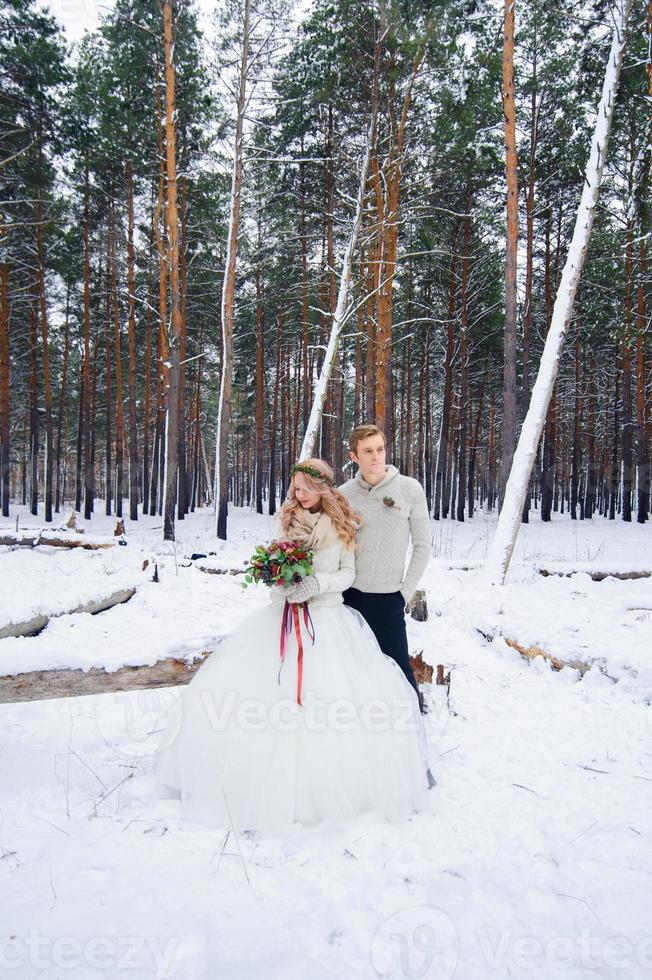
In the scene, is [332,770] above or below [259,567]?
below

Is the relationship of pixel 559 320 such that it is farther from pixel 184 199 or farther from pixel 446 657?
pixel 184 199

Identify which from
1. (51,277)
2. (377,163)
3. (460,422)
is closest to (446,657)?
(377,163)

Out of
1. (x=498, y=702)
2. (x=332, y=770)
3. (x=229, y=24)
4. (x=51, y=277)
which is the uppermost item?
(x=229, y=24)

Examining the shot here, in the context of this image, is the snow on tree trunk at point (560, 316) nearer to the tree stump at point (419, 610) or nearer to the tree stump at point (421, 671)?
the tree stump at point (419, 610)

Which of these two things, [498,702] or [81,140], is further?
[81,140]

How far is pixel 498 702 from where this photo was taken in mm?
4695

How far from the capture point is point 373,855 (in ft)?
8.68

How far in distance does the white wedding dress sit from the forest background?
28.1 ft

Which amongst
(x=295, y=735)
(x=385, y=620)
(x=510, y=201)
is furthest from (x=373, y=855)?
(x=510, y=201)

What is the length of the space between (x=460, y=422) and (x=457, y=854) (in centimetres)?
2256

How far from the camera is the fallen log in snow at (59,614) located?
5.35m

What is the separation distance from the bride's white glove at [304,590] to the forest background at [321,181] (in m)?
8.45

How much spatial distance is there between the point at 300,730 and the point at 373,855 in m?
0.72

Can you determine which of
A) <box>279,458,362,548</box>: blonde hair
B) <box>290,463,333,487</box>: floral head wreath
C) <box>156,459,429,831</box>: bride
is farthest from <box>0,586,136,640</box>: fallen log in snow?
<box>290,463,333,487</box>: floral head wreath
